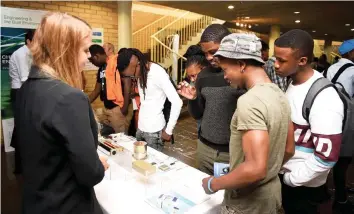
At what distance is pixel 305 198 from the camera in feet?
4.73

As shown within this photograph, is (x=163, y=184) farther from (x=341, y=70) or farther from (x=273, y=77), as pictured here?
(x=341, y=70)

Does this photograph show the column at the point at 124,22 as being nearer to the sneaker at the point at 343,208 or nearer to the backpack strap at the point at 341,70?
the backpack strap at the point at 341,70

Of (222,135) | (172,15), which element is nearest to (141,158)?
(222,135)

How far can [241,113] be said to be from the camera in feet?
3.01

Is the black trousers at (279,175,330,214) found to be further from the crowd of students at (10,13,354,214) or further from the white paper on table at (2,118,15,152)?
the white paper on table at (2,118,15,152)

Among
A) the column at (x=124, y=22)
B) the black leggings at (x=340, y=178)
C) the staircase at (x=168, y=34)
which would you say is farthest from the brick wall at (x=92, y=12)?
the black leggings at (x=340, y=178)

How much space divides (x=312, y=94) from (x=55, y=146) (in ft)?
3.80

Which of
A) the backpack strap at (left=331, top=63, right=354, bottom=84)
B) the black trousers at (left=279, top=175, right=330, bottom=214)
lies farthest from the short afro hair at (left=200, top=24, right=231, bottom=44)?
the backpack strap at (left=331, top=63, right=354, bottom=84)

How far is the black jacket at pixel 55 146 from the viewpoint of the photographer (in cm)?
86

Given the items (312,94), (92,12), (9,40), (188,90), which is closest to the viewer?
(312,94)

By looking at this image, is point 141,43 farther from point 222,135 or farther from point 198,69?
point 222,135

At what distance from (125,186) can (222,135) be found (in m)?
0.64

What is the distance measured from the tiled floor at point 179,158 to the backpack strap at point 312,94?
1.61 m

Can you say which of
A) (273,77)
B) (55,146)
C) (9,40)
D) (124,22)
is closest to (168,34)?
(124,22)
